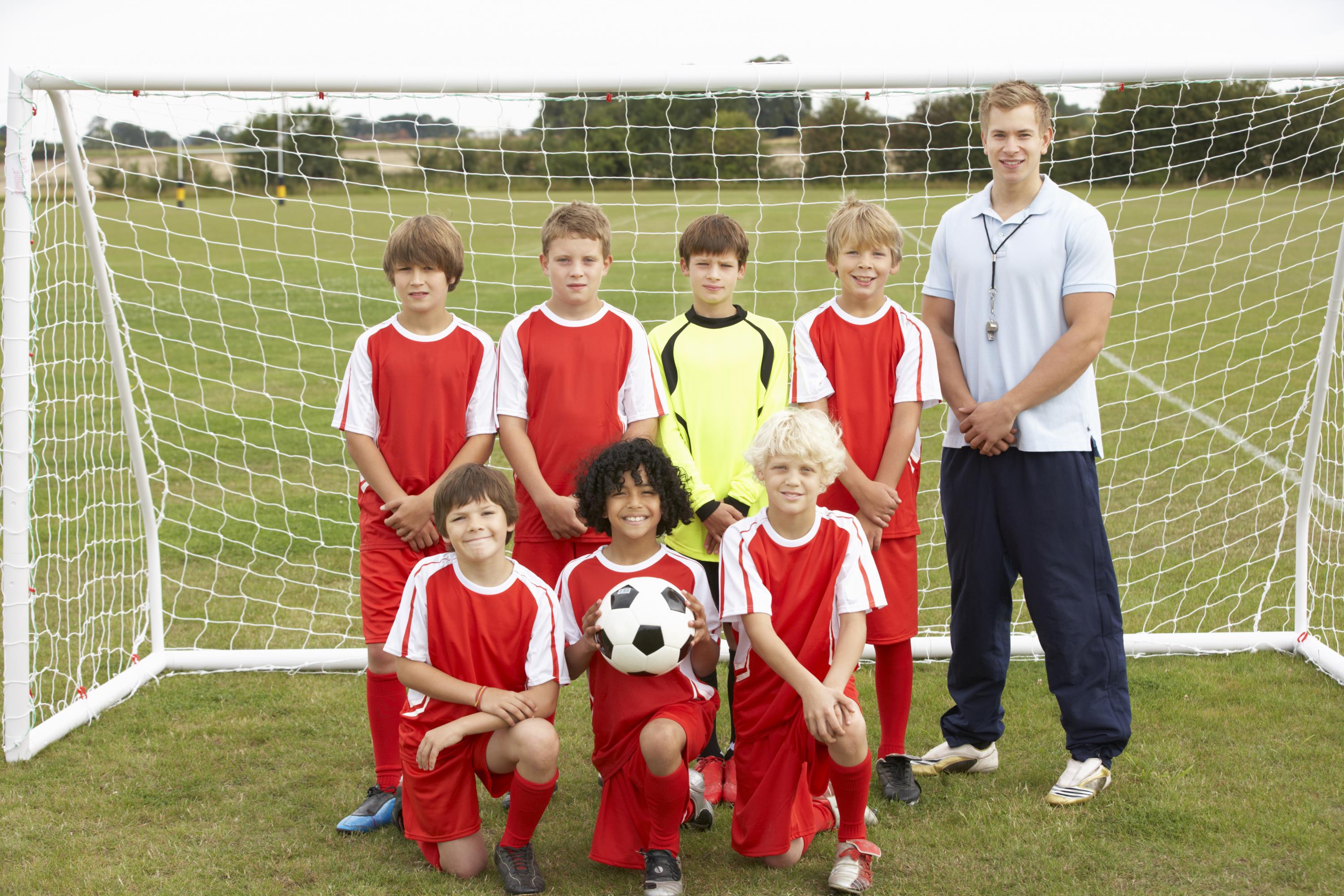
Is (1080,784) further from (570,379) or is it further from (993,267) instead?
(570,379)

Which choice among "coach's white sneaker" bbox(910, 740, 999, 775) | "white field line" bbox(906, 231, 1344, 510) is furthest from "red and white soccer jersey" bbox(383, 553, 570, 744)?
"white field line" bbox(906, 231, 1344, 510)

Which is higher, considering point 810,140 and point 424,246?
point 810,140

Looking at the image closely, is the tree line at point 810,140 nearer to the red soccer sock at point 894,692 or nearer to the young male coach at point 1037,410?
the young male coach at point 1037,410

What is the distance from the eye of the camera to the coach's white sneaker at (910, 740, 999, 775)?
11.9 ft

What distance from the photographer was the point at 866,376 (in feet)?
11.3

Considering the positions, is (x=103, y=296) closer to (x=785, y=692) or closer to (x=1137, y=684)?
(x=785, y=692)

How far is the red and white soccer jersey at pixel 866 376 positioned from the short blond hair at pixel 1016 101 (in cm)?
65

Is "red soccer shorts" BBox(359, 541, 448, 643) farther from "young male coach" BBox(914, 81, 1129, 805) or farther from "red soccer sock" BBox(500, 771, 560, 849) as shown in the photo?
"young male coach" BBox(914, 81, 1129, 805)

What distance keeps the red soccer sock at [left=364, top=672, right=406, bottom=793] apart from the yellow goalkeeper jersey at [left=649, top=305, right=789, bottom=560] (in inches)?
38.0

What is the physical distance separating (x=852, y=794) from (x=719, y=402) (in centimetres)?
119

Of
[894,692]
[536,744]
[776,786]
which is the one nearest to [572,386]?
[536,744]

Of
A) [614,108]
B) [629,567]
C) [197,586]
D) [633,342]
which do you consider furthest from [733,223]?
[614,108]

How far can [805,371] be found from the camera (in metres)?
3.43

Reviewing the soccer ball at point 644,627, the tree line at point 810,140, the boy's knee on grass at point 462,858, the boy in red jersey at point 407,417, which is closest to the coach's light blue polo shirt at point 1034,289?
the tree line at point 810,140
